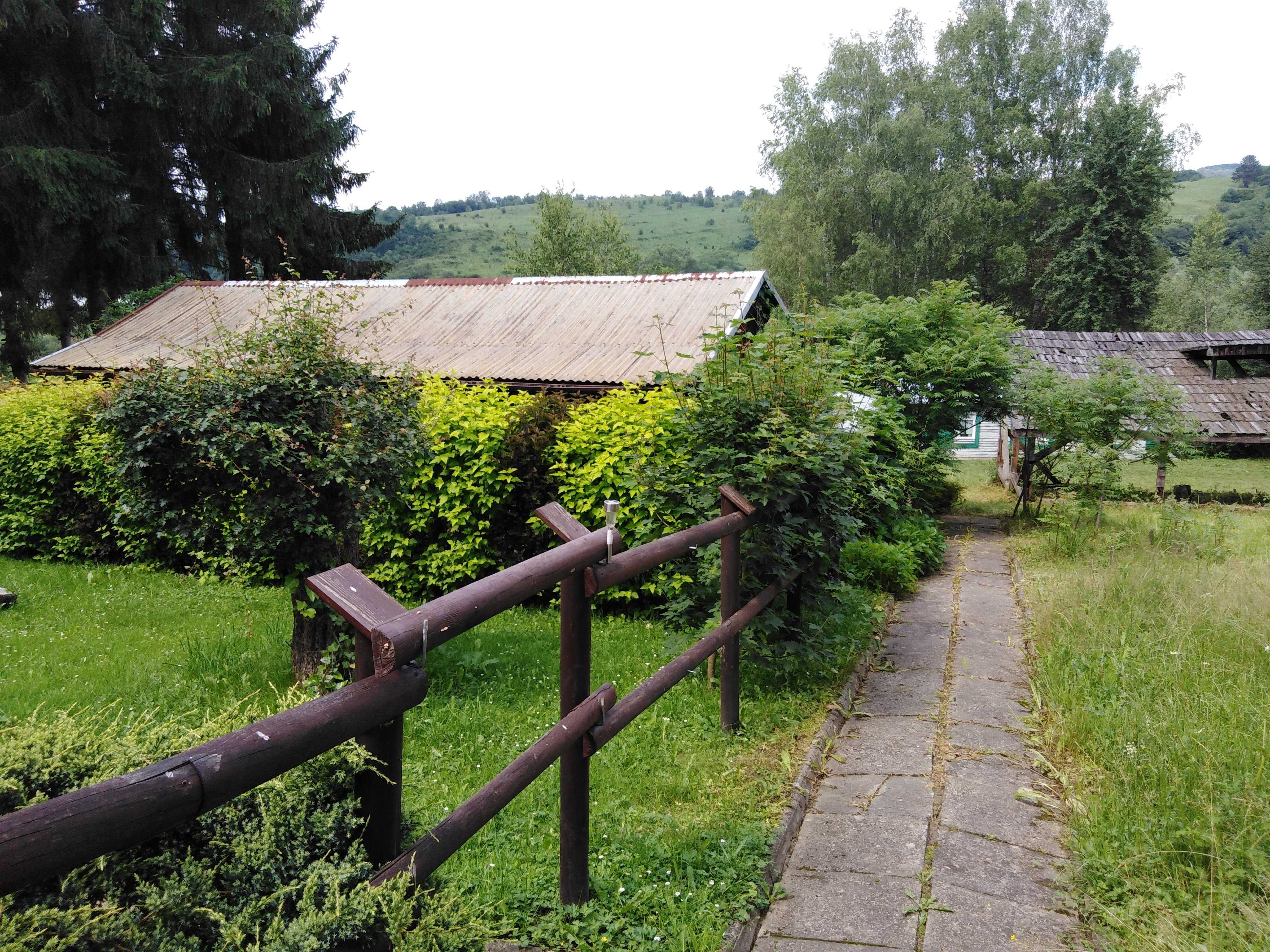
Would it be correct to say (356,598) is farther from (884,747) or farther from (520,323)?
(520,323)

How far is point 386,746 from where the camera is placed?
185 cm

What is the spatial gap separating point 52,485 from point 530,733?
340 inches

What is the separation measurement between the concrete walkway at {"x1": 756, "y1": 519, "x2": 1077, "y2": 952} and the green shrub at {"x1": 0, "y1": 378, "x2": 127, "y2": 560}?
9157 millimetres

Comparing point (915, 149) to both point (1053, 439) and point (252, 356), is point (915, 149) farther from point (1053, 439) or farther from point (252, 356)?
point (252, 356)

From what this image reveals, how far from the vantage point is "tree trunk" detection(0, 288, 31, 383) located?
22.9 metres

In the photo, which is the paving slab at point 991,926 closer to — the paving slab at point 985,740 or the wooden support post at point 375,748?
the paving slab at point 985,740

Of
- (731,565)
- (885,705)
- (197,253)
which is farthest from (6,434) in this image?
(197,253)

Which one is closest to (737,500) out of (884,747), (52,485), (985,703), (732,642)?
(732,642)

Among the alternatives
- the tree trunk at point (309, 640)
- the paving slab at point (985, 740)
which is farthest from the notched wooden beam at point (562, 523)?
the tree trunk at point (309, 640)

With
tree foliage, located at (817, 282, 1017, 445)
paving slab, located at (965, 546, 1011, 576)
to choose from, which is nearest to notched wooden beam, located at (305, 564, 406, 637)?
paving slab, located at (965, 546, 1011, 576)

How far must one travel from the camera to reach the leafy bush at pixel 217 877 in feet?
4.78

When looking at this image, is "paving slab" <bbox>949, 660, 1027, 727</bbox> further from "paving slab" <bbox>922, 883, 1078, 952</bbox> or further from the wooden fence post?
the wooden fence post

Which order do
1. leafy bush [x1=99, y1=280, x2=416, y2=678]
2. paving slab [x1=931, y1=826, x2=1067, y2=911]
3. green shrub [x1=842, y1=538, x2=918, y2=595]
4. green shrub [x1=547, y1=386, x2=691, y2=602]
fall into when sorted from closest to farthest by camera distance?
paving slab [x1=931, y1=826, x2=1067, y2=911], leafy bush [x1=99, y1=280, x2=416, y2=678], green shrub [x1=547, y1=386, x2=691, y2=602], green shrub [x1=842, y1=538, x2=918, y2=595]

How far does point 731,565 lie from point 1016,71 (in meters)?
37.2
